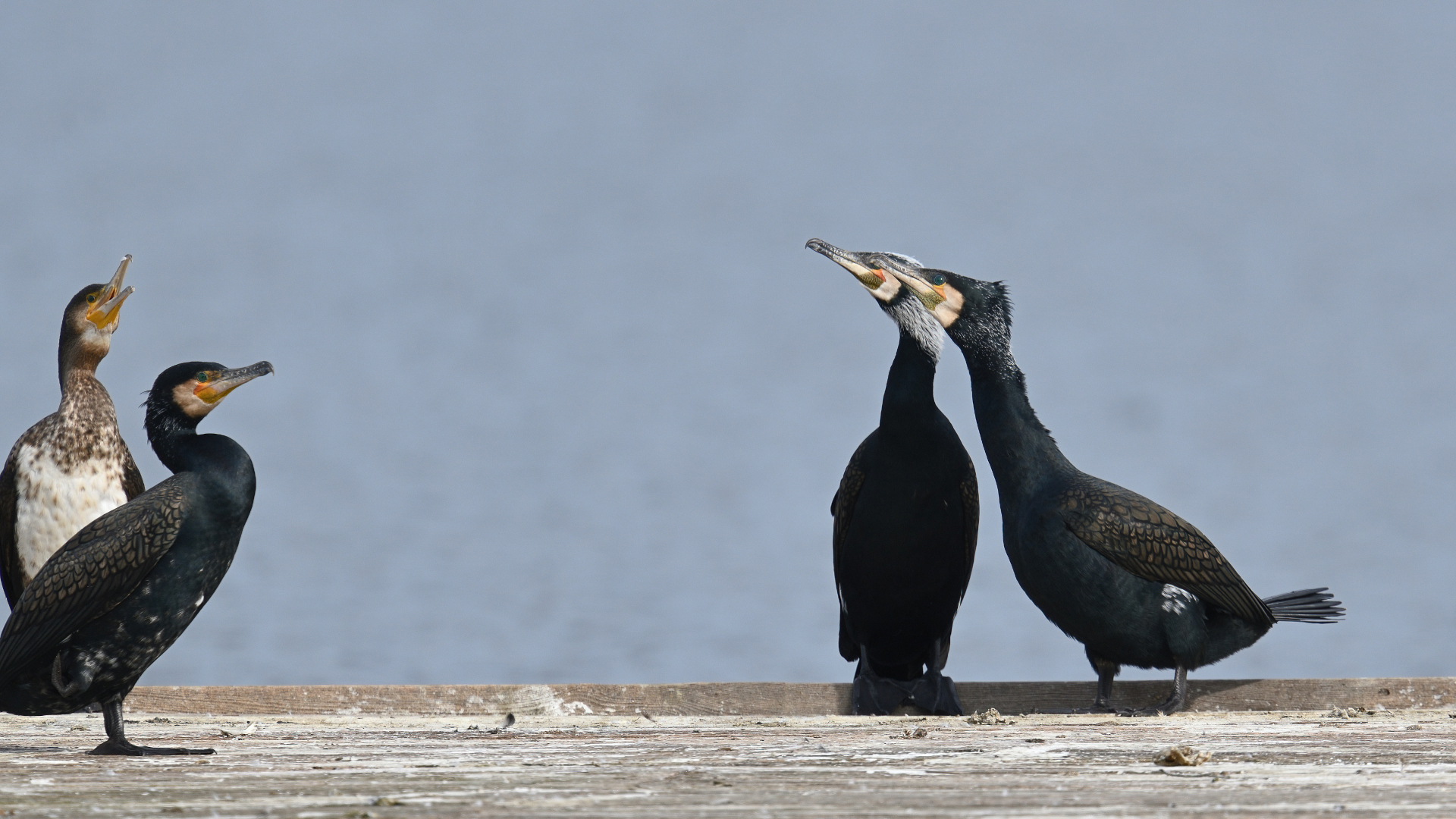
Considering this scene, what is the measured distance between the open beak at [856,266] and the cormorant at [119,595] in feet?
9.95

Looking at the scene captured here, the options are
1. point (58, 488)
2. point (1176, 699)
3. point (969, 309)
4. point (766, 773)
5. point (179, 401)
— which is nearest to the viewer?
point (766, 773)

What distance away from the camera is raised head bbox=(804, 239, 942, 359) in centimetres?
583

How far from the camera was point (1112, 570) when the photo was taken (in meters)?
4.90

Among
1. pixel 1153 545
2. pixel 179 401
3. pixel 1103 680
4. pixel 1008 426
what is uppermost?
pixel 1008 426

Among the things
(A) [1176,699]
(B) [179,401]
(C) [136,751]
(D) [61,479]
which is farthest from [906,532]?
(D) [61,479]

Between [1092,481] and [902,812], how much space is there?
350 cm

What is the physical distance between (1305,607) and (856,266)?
2.35 metres

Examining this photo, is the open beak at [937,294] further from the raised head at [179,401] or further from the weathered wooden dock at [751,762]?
the raised head at [179,401]

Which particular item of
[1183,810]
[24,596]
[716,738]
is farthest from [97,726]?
[1183,810]

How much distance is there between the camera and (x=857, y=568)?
585cm

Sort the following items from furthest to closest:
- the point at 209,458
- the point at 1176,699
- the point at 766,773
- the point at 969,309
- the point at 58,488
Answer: the point at 58,488 → the point at 969,309 → the point at 1176,699 → the point at 209,458 → the point at 766,773

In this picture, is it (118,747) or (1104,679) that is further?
(1104,679)

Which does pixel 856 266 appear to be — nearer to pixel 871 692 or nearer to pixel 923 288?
pixel 923 288

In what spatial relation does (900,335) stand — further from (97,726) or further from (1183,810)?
(1183,810)
